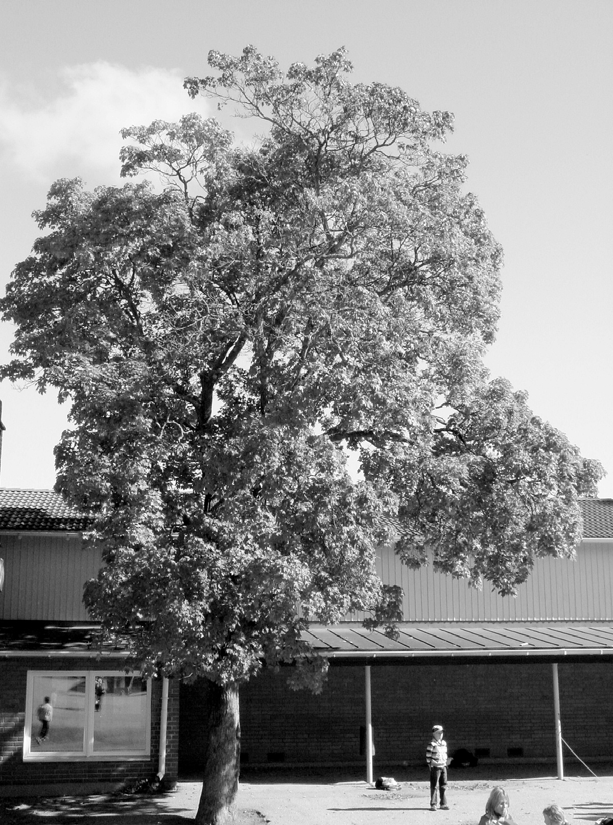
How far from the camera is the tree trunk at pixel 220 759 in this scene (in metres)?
16.7

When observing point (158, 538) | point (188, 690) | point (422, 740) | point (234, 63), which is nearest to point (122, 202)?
point (234, 63)

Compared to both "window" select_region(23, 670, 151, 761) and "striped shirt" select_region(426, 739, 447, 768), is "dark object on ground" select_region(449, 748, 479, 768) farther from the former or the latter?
"window" select_region(23, 670, 151, 761)

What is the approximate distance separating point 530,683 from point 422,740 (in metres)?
3.29

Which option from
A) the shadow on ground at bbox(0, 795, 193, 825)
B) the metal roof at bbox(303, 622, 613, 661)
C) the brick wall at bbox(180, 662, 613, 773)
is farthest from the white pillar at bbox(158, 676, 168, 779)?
the metal roof at bbox(303, 622, 613, 661)

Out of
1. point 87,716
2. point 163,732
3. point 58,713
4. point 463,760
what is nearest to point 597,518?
point 463,760

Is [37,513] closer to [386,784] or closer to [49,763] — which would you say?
[49,763]

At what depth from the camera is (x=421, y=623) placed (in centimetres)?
2417

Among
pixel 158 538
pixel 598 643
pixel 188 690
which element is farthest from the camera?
pixel 188 690

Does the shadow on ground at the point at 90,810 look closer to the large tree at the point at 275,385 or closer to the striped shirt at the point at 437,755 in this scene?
the large tree at the point at 275,385

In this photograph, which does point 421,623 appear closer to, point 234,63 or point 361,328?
point 361,328

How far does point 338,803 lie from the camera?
62.1ft

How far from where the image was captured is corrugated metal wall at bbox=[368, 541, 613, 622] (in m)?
24.6

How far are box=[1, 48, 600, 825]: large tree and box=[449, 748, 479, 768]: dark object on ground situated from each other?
795 centimetres

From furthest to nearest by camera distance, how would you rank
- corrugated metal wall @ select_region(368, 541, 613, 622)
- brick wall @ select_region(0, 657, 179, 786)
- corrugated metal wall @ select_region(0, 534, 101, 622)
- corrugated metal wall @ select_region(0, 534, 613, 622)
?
corrugated metal wall @ select_region(368, 541, 613, 622)
corrugated metal wall @ select_region(0, 534, 613, 622)
corrugated metal wall @ select_region(0, 534, 101, 622)
brick wall @ select_region(0, 657, 179, 786)
